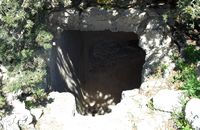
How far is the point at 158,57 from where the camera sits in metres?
9.85

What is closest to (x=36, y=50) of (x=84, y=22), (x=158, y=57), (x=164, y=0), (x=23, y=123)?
(x=23, y=123)

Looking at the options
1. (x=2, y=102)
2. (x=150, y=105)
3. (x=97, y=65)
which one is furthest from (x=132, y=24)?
(x=97, y=65)

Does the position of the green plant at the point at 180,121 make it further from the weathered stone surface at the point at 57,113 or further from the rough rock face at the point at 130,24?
the weathered stone surface at the point at 57,113

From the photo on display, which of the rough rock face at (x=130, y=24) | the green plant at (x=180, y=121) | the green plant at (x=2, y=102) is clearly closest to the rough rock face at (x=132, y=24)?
the rough rock face at (x=130, y=24)

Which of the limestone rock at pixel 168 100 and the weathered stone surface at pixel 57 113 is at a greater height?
the limestone rock at pixel 168 100

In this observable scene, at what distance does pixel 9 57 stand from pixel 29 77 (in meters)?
0.56

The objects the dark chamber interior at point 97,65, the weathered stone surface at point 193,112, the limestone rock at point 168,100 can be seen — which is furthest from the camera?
the dark chamber interior at point 97,65

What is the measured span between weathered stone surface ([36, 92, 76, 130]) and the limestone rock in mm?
1838

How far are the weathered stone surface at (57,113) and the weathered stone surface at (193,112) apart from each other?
2.47 metres

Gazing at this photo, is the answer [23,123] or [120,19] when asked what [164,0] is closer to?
[120,19]

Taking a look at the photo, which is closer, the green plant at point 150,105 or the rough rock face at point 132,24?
the green plant at point 150,105

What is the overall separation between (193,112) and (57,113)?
9.45 feet

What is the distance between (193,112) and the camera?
7.53 metres

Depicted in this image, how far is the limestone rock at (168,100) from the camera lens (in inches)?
323
